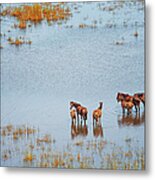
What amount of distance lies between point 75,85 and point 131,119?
0.74 feet

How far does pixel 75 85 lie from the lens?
1.86m

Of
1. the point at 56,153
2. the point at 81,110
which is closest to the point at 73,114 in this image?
the point at 81,110

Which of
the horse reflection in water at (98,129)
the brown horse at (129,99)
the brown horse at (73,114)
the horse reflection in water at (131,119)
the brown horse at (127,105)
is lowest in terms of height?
the horse reflection in water at (98,129)

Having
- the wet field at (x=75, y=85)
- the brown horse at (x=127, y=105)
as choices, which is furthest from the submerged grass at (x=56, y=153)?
the brown horse at (x=127, y=105)

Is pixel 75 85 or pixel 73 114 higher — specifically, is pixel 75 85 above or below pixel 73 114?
above

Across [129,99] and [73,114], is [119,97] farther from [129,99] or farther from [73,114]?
[73,114]

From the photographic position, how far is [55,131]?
1.87 m

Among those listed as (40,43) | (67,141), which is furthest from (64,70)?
(67,141)

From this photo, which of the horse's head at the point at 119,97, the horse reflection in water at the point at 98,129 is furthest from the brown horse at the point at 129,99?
the horse reflection in water at the point at 98,129

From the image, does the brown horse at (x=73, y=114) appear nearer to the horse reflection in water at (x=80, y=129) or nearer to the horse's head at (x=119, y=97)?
the horse reflection in water at (x=80, y=129)

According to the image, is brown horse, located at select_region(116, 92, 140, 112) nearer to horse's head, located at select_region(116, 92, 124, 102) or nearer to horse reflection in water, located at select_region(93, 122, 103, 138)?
horse's head, located at select_region(116, 92, 124, 102)

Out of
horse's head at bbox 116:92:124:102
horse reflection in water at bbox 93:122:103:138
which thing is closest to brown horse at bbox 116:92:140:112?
horse's head at bbox 116:92:124:102

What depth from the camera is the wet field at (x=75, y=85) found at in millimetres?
1835

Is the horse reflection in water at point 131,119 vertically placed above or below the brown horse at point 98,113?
below
